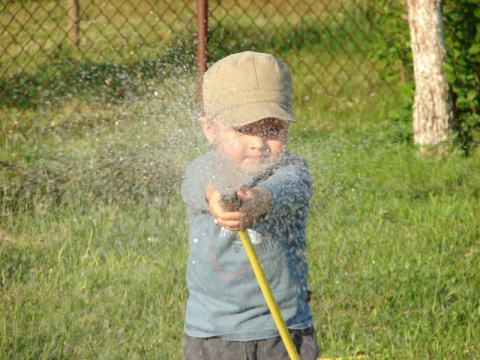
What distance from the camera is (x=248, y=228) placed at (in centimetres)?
236

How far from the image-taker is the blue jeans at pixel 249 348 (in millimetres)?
2410

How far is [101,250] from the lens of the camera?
4.09 metres

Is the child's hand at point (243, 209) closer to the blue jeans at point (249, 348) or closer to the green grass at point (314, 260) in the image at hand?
the blue jeans at point (249, 348)

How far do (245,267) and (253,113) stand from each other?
1.40ft

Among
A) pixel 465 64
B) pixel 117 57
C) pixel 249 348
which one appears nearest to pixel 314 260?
pixel 249 348

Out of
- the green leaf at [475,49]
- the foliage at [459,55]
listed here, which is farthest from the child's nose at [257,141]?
the green leaf at [475,49]

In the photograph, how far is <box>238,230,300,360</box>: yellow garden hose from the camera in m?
2.08

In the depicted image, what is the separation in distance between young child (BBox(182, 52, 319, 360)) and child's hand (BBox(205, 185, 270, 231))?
4.5 inches

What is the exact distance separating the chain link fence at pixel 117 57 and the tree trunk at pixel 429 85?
1.02m

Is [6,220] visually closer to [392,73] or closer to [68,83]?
[68,83]

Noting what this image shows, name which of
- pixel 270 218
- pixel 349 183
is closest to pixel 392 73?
pixel 349 183

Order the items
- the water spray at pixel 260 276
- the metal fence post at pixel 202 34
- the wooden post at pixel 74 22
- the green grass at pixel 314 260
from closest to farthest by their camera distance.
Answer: the water spray at pixel 260 276 < the green grass at pixel 314 260 < the metal fence post at pixel 202 34 < the wooden post at pixel 74 22

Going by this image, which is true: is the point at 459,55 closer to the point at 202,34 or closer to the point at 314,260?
the point at 202,34

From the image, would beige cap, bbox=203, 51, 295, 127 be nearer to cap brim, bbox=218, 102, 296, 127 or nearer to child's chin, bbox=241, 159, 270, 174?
cap brim, bbox=218, 102, 296, 127
